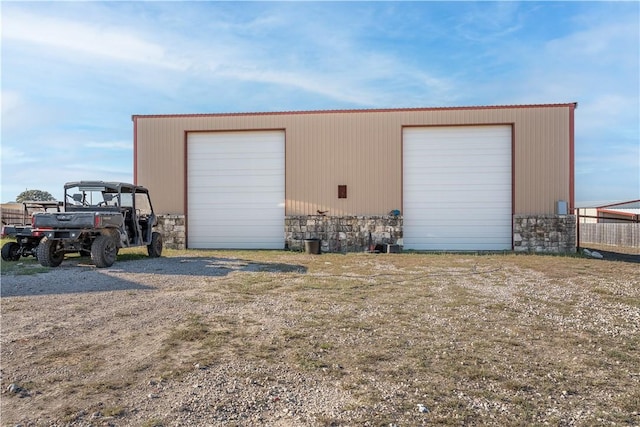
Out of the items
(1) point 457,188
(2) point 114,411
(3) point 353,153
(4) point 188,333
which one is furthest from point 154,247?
(1) point 457,188

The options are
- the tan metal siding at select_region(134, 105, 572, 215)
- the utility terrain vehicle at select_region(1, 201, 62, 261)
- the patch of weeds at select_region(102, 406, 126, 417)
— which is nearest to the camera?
the patch of weeds at select_region(102, 406, 126, 417)

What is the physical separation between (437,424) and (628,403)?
1590 mm

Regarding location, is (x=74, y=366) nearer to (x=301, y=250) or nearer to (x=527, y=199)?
(x=301, y=250)

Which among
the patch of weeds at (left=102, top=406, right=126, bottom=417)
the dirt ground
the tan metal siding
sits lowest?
the patch of weeds at (left=102, top=406, right=126, bottom=417)

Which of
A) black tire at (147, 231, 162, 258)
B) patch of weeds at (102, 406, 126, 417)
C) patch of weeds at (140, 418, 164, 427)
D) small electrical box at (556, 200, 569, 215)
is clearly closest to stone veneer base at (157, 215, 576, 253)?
small electrical box at (556, 200, 569, 215)

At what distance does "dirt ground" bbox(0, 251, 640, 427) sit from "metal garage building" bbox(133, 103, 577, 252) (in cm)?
824

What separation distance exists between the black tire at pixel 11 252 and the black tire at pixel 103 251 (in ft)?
9.96

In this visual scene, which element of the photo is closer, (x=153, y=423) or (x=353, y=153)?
(x=153, y=423)

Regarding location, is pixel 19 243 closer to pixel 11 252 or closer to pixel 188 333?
pixel 11 252

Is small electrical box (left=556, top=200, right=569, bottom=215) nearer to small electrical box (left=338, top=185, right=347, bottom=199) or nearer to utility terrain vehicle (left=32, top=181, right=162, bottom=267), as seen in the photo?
small electrical box (left=338, top=185, right=347, bottom=199)

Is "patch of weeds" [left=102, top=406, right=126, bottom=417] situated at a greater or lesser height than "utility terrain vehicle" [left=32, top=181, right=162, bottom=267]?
lesser

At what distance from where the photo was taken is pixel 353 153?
17000 millimetres

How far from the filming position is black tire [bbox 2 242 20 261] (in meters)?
11.6

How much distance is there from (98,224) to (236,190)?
7.76 meters
